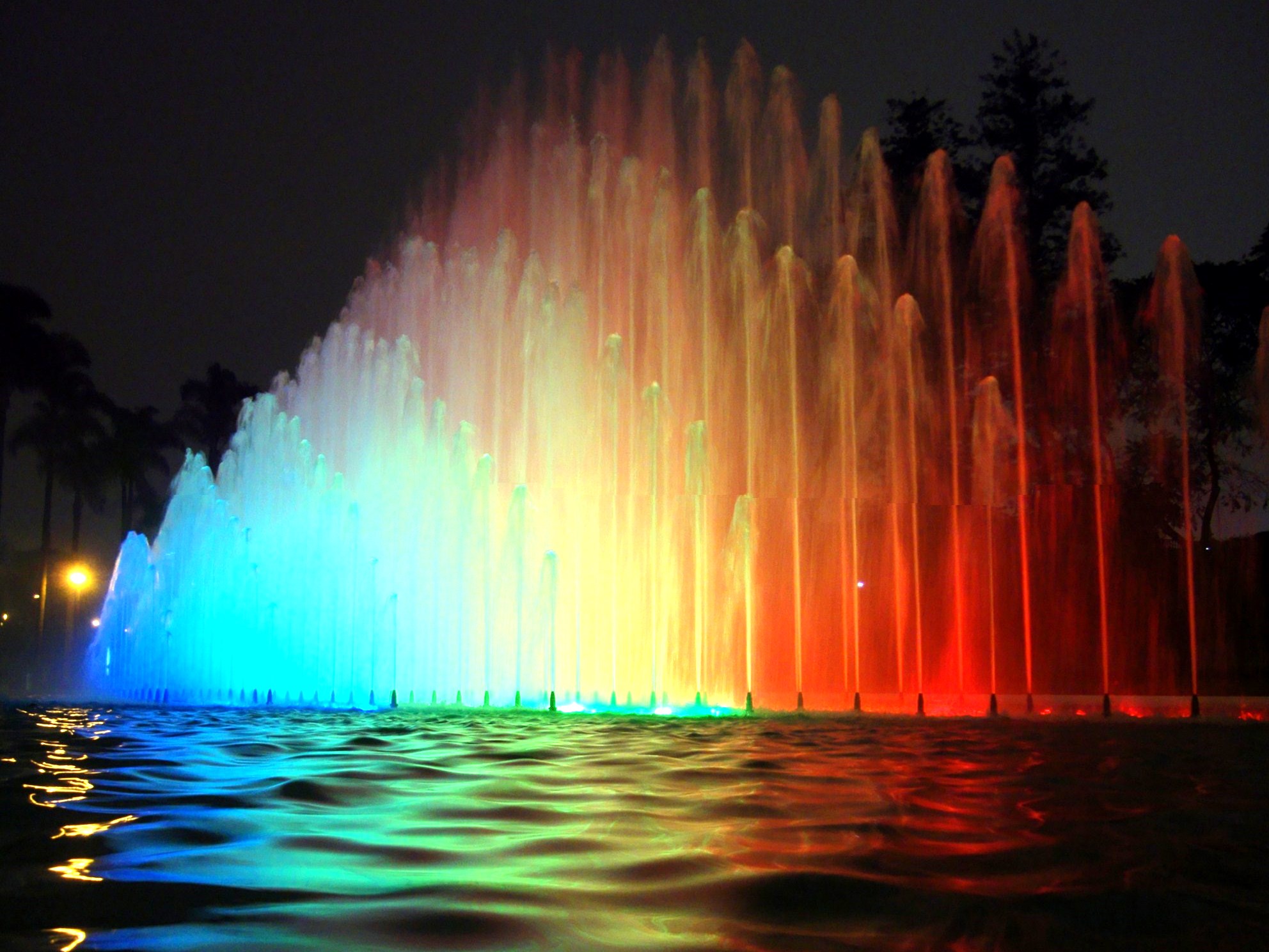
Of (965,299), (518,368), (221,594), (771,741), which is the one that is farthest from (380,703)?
(965,299)

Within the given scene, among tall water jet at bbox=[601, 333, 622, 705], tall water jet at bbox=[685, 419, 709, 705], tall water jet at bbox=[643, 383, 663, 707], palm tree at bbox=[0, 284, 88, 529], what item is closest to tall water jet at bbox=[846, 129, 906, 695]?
tall water jet at bbox=[685, 419, 709, 705]

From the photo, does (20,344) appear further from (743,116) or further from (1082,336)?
(1082,336)

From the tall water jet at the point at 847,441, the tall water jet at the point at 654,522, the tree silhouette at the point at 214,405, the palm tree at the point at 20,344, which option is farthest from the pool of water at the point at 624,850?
the tree silhouette at the point at 214,405

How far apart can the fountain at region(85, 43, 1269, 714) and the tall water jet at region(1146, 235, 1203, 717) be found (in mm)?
136

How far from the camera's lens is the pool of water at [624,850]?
348 cm

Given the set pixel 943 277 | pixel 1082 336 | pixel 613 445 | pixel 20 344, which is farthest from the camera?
pixel 20 344

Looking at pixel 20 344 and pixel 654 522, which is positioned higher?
pixel 20 344

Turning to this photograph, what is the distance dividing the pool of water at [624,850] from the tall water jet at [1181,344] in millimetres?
9902

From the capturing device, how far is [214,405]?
2511 inches

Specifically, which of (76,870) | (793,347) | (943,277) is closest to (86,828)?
(76,870)

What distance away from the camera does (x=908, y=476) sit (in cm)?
2888

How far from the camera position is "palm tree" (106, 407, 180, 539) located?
193ft

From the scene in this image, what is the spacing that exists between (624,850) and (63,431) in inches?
2170

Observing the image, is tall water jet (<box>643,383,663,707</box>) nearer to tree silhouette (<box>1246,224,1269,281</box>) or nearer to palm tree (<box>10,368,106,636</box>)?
tree silhouette (<box>1246,224,1269,281</box>)
